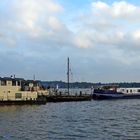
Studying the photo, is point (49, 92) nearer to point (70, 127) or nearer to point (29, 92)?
point (29, 92)

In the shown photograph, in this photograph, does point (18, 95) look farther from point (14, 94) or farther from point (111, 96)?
point (111, 96)

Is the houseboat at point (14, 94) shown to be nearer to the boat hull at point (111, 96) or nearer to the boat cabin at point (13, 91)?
the boat cabin at point (13, 91)

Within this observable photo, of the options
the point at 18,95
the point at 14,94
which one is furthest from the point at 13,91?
the point at 18,95

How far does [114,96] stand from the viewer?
490ft

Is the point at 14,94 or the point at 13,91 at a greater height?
the point at 13,91

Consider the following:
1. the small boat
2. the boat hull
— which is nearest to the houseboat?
the boat hull

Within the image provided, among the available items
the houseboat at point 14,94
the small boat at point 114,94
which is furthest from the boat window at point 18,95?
the small boat at point 114,94

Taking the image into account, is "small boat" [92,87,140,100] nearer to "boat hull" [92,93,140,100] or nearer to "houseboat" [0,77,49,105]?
"boat hull" [92,93,140,100]

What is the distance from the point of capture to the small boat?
147375mm

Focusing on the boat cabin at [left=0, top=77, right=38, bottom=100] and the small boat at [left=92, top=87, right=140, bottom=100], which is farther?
the small boat at [left=92, top=87, right=140, bottom=100]

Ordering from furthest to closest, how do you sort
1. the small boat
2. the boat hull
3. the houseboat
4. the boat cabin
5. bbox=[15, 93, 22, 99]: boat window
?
the small boat → the boat hull → bbox=[15, 93, 22, 99]: boat window → the boat cabin → the houseboat

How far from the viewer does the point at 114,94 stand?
490 feet

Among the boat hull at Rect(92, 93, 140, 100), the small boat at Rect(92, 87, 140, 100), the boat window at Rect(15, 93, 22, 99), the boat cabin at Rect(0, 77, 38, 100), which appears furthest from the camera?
the small boat at Rect(92, 87, 140, 100)

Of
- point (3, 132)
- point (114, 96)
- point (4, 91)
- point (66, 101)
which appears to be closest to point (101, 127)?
point (3, 132)
